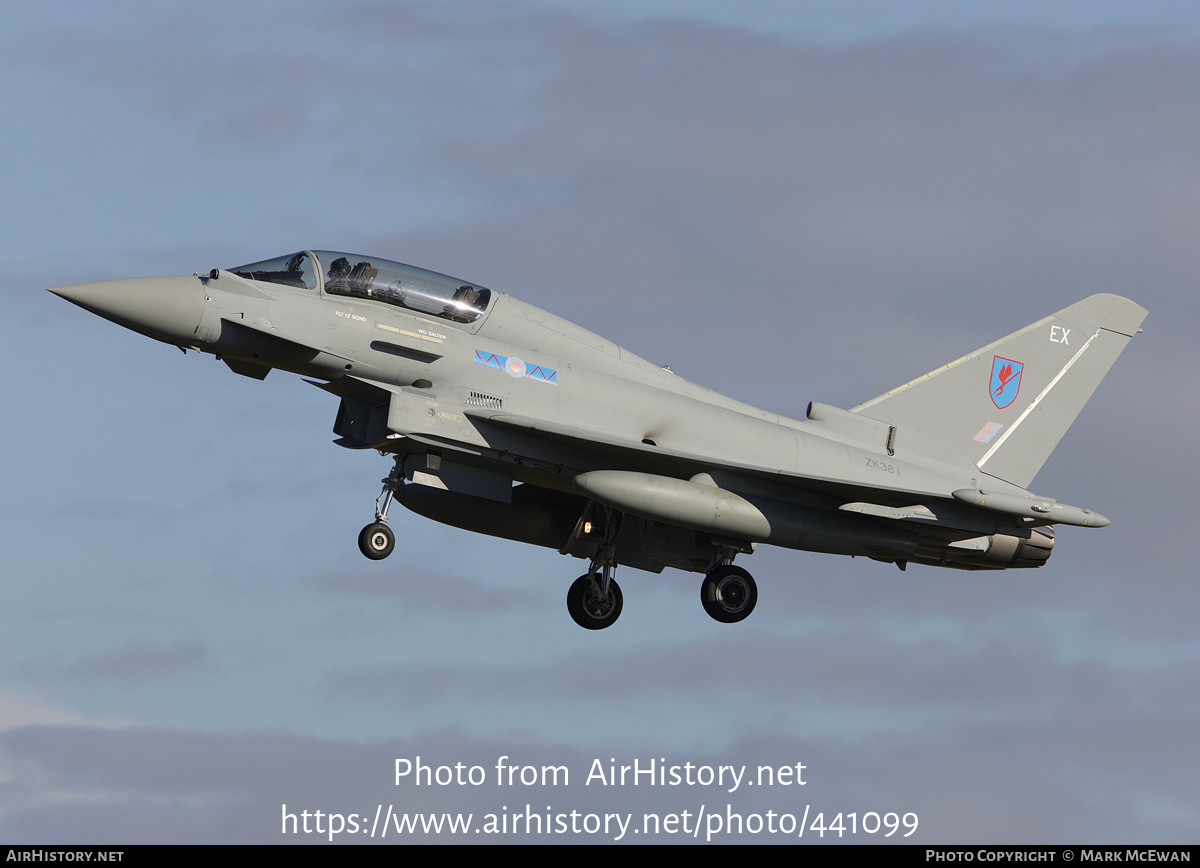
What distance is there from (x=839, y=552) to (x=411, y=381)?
259 inches

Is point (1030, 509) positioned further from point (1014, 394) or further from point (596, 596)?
point (596, 596)

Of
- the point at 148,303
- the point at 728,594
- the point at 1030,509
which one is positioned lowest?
the point at 728,594

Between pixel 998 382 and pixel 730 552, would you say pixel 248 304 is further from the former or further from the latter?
pixel 998 382

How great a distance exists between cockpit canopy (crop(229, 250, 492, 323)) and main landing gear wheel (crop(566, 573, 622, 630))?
4833mm

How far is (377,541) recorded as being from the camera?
18.7 metres

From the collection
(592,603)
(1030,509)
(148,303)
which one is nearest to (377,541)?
(148,303)

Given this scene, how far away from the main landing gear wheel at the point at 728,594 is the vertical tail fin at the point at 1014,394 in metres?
3.30

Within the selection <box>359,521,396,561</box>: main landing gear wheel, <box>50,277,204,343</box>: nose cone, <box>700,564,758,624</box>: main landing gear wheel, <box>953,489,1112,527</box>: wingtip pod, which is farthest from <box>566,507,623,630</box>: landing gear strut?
<box>50,277,204,343</box>: nose cone

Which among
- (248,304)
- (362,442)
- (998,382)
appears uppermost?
(998,382)

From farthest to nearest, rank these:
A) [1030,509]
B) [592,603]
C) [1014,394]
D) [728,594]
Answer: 1. [1014,394]
2. [592,603]
3. [728,594]
4. [1030,509]

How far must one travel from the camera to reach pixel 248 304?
59.9 feet

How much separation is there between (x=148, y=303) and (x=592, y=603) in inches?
312

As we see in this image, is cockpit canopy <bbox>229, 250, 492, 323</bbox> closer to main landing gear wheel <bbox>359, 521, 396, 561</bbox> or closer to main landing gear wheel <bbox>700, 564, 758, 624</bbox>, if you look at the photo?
main landing gear wheel <bbox>359, 521, 396, 561</bbox>

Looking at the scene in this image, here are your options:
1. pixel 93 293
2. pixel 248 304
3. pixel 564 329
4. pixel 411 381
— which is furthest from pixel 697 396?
pixel 93 293
